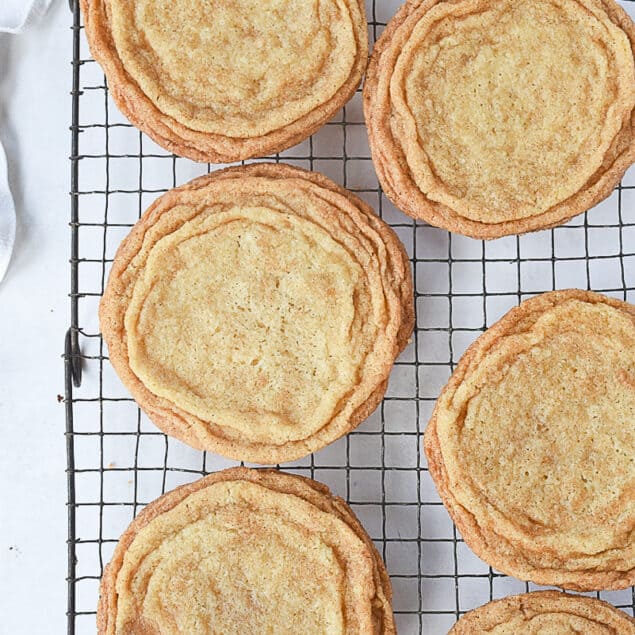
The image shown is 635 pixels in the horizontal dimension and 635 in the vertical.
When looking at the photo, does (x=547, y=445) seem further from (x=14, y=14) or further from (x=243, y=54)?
(x=14, y=14)

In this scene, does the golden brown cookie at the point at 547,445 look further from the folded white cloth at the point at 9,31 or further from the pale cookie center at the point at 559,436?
the folded white cloth at the point at 9,31

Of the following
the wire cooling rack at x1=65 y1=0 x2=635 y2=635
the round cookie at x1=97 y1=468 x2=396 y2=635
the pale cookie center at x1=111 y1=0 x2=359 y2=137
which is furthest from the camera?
the wire cooling rack at x1=65 y1=0 x2=635 y2=635

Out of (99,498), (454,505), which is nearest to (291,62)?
(454,505)

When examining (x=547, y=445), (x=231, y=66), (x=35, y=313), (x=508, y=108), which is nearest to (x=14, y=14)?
(x=231, y=66)

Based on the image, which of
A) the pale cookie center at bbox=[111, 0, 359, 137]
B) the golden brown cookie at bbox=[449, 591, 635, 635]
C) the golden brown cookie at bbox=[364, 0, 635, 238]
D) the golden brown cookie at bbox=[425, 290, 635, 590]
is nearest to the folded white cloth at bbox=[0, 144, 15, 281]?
the pale cookie center at bbox=[111, 0, 359, 137]

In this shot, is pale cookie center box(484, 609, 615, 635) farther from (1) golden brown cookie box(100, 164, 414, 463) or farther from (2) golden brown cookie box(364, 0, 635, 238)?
(2) golden brown cookie box(364, 0, 635, 238)
